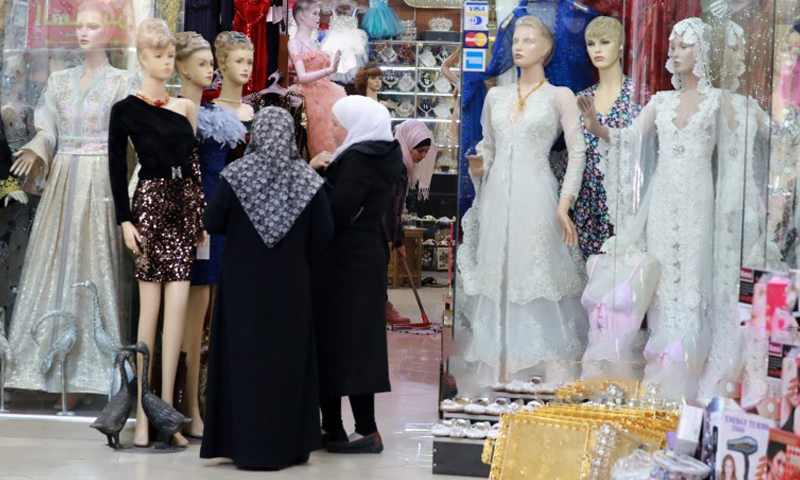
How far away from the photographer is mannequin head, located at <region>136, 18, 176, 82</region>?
17.1 feet

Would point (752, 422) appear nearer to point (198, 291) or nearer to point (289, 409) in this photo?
point (289, 409)

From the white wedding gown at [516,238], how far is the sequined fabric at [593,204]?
0.05 meters

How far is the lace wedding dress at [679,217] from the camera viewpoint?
4.04m

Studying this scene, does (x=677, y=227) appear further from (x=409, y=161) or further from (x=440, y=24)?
(x=440, y=24)

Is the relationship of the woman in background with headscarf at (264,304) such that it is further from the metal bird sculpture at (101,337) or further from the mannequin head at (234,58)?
the mannequin head at (234,58)

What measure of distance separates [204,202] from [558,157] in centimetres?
152

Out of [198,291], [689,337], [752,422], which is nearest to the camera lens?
[752,422]

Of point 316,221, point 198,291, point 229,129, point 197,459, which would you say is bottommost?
point 197,459

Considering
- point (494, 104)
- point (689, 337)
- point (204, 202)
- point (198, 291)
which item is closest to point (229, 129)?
point (204, 202)

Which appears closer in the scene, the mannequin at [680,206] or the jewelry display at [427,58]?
the mannequin at [680,206]

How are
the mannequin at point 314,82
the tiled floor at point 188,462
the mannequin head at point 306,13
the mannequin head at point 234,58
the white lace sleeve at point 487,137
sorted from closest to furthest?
the tiled floor at point 188,462 → the white lace sleeve at point 487,137 → the mannequin head at point 234,58 → the mannequin at point 314,82 → the mannequin head at point 306,13

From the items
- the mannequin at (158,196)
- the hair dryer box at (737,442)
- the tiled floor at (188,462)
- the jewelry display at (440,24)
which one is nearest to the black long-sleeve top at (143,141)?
the mannequin at (158,196)

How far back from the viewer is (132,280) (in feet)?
18.5

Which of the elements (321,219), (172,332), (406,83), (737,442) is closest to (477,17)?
(321,219)
